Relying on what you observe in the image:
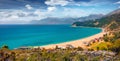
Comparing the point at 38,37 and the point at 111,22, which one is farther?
the point at 111,22

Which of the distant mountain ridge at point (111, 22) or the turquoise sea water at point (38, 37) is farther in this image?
the distant mountain ridge at point (111, 22)

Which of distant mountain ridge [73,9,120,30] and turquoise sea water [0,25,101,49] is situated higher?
distant mountain ridge [73,9,120,30]

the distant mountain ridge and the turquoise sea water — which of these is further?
the distant mountain ridge

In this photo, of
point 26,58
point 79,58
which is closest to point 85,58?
point 79,58

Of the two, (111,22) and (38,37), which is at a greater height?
(111,22)

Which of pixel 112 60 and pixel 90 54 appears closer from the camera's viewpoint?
pixel 112 60

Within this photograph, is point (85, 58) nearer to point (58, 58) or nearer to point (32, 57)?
point (58, 58)

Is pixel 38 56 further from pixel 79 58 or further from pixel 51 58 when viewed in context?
pixel 79 58

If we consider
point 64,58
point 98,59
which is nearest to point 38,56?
point 64,58

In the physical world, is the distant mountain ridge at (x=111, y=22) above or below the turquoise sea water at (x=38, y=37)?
above
